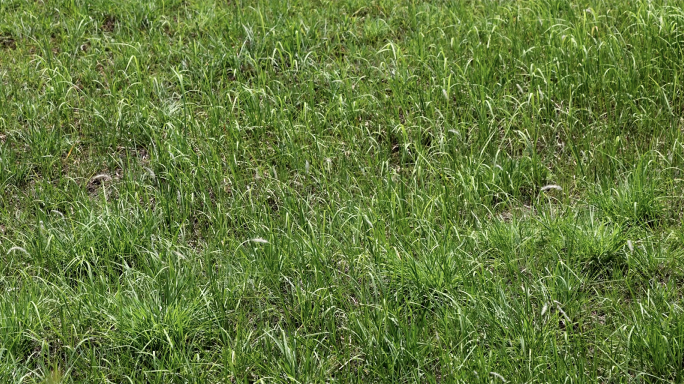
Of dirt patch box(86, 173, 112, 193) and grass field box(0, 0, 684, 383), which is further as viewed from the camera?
dirt patch box(86, 173, 112, 193)

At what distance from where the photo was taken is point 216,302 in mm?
3410

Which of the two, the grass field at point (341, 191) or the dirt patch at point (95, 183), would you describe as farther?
the dirt patch at point (95, 183)

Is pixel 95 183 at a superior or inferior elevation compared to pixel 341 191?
inferior

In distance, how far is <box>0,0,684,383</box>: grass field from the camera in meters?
3.18

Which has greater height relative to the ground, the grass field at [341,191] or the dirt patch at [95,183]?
the grass field at [341,191]

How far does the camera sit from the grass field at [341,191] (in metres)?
3.18

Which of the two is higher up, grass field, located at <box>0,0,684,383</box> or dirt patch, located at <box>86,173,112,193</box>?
grass field, located at <box>0,0,684,383</box>

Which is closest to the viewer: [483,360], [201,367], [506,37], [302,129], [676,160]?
[483,360]

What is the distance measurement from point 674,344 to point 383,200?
1514 mm

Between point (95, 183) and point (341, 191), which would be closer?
point (341, 191)

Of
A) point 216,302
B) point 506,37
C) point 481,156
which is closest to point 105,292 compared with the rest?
point 216,302

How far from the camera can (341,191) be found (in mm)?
4227

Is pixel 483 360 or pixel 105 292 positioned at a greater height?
pixel 483 360

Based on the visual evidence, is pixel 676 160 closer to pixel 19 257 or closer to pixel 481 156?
pixel 481 156
